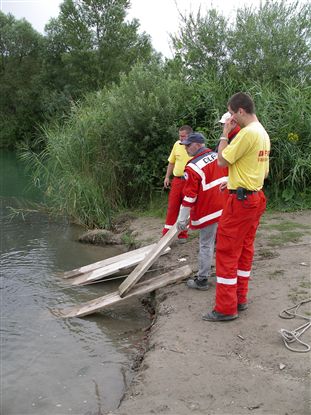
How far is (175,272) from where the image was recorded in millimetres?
6605

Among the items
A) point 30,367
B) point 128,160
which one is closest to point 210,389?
point 30,367

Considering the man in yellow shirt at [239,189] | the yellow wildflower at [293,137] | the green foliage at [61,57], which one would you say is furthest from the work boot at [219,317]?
the green foliage at [61,57]

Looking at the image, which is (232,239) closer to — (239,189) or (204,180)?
(239,189)

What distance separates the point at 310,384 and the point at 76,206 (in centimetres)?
790

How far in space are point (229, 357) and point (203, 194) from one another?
2099 millimetres

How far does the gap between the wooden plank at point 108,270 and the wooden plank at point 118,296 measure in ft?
2.77

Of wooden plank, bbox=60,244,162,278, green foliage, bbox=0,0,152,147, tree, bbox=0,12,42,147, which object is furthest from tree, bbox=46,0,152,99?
wooden plank, bbox=60,244,162,278

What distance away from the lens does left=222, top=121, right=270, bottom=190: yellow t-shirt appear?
4602mm

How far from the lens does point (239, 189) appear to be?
471 centimetres

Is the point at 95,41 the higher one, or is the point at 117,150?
the point at 95,41

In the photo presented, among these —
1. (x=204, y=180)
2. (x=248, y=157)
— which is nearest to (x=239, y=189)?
(x=248, y=157)

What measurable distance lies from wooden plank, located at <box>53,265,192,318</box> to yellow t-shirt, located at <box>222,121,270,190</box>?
6.83ft

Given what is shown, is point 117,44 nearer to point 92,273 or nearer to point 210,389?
point 92,273

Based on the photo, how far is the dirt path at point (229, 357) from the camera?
12.0 ft
